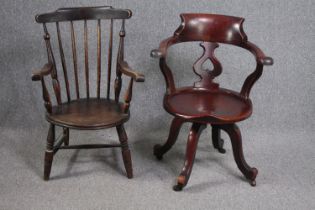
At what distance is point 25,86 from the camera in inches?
126

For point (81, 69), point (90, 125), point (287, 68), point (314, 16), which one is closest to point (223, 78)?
point (287, 68)

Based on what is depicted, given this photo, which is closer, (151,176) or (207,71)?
(151,176)

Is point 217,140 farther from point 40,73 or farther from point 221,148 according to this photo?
point 40,73

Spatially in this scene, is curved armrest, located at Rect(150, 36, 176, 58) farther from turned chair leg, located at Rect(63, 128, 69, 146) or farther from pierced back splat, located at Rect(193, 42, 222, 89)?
turned chair leg, located at Rect(63, 128, 69, 146)

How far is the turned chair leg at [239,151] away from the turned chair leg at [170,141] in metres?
0.29

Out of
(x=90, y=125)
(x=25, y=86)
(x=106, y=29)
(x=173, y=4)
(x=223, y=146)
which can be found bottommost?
(x=223, y=146)

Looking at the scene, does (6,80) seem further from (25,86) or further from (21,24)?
(21,24)

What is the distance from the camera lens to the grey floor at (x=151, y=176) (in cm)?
241

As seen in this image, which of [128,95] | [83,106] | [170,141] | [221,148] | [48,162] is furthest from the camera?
[221,148]

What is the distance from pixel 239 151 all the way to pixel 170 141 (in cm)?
45

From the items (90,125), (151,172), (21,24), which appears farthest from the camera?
(21,24)

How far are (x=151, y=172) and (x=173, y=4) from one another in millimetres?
1153

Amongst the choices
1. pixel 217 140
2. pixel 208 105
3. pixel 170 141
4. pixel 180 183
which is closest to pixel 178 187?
pixel 180 183

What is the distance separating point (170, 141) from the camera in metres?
2.80
